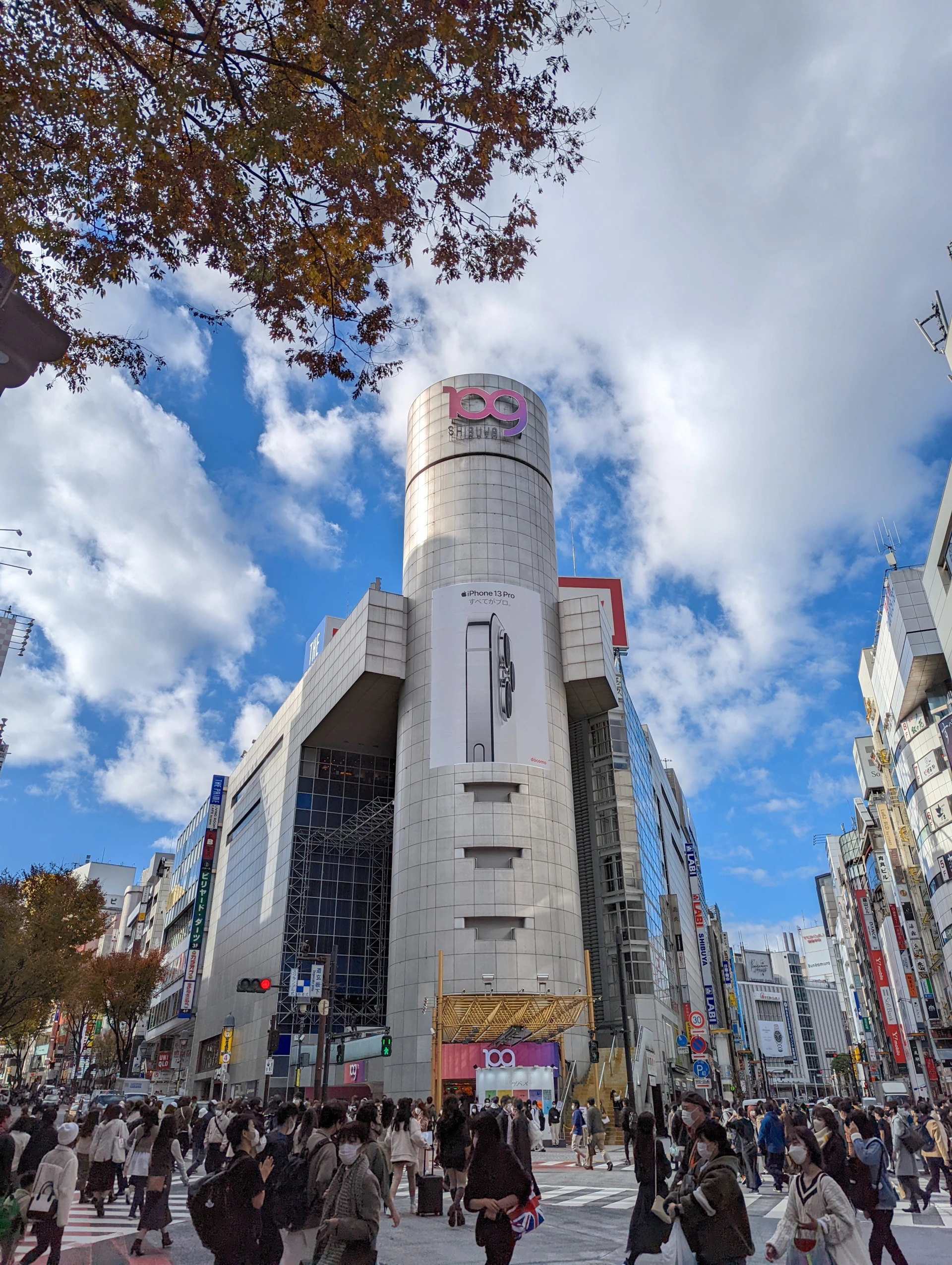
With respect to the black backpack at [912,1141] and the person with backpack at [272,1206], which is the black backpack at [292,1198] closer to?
the person with backpack at [272,1206]

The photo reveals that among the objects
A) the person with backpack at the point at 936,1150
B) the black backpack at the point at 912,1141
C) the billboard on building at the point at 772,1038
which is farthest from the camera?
the billboard on building at the point at 772,1038

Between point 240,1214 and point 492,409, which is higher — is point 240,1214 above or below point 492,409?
below

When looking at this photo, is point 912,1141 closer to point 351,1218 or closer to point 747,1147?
point 747,1147

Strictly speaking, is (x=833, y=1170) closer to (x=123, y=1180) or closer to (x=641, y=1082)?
(x=123, y=1180)

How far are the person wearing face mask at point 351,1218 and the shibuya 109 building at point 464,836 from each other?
29670 millimetres

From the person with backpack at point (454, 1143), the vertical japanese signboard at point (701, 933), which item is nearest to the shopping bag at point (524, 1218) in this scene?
the person with backpack at point (454, 1143)

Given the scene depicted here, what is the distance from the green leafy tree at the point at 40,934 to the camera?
143 feet

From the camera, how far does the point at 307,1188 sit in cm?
766

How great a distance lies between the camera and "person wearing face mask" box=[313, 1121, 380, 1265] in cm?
639

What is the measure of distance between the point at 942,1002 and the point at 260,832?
60985 millimetres

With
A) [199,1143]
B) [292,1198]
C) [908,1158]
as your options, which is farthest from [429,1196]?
[199,1143]

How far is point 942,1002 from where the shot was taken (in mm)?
76000

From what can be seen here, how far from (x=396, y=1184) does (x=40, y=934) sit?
40131 millimetres

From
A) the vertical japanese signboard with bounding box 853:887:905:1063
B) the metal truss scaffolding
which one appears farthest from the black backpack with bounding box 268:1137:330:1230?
the vertical japanese signboard with bounding box 853:887:905:1063
